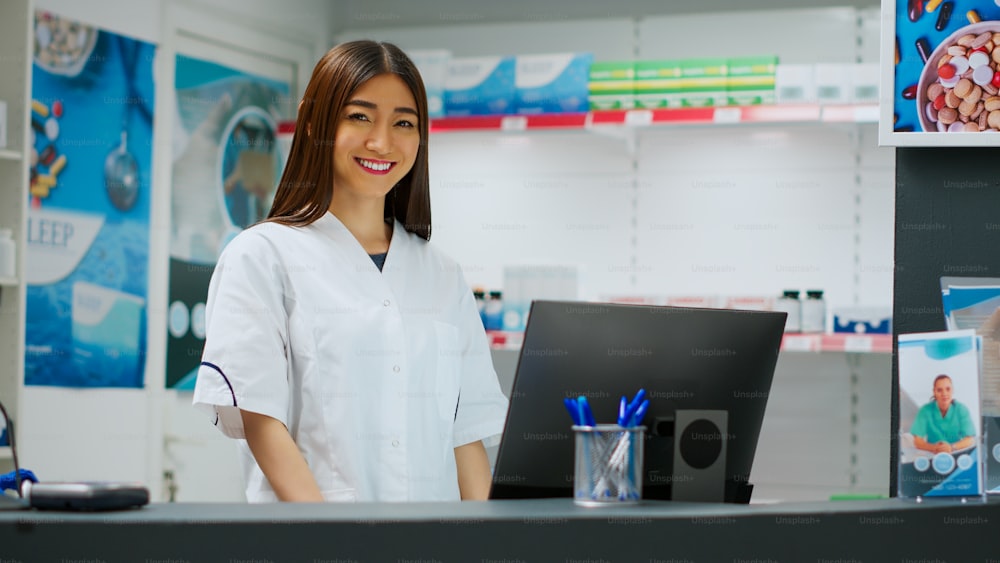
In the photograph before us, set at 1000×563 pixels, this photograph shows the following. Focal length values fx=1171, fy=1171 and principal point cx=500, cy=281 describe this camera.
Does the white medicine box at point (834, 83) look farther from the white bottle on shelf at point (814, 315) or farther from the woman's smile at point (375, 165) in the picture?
the woman's smile at point (375, 165)

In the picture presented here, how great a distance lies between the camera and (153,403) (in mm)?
4375

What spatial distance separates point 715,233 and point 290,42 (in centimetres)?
199

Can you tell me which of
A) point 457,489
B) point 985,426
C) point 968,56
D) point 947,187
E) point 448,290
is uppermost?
point 968,56

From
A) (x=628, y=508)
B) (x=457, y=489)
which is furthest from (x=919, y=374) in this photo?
(x=457, y=489)

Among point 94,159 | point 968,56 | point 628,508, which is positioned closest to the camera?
point 628,508

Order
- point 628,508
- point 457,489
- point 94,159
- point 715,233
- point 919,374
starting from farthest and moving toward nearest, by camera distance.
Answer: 1. point 715,233
2. point 94,159
3. point 457,489
4. point 919,374
5. point 628,508

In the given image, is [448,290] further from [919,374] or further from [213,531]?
[213,531]

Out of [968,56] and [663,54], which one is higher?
[663,54]

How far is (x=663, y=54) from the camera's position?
471 cm

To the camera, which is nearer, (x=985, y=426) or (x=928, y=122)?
(x=985, y=426)

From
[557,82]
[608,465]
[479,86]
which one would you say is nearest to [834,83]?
[557,82]

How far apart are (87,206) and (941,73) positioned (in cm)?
303

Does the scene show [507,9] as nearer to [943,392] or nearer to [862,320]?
[862,320]

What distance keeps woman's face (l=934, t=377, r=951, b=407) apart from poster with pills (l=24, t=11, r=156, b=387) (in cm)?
293
